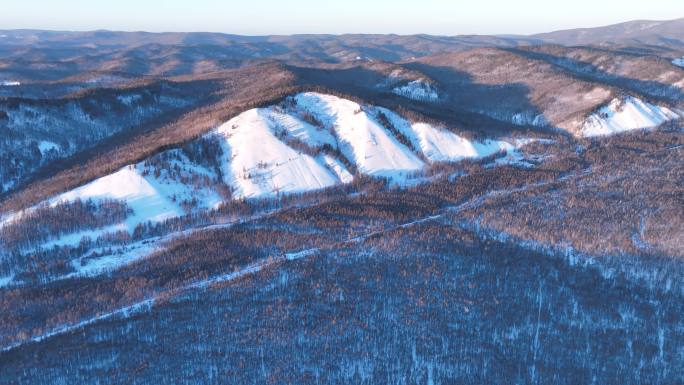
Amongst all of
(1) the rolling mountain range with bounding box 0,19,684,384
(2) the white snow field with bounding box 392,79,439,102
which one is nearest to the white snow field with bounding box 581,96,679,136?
(1) the rolling mountain range with bounding box 0,19,684,384

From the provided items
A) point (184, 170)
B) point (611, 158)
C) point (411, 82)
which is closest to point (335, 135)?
point (184, 170)

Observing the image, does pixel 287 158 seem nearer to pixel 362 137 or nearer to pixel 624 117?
pixel 362 137

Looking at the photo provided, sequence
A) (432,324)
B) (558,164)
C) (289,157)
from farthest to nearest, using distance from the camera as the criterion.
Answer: (558,164)
(289,157)
(432,324)

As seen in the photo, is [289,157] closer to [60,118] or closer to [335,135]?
[335,135]

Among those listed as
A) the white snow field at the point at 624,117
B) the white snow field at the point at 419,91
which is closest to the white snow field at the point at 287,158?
the white snow field at the point at 624,117

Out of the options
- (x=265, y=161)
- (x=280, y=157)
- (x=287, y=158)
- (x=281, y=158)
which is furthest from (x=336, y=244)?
(x=280, y=157)

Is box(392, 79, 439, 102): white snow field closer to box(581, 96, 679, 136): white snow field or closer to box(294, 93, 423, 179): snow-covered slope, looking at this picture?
box(581, 96, 679, 136): white snow field

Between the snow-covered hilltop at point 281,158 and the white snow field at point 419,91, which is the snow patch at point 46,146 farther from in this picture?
the white snow field at point 419,91
